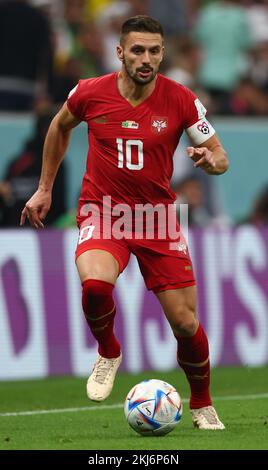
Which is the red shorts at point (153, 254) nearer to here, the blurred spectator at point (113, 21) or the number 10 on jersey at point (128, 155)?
the number 10 on jersey at point (128, 155)

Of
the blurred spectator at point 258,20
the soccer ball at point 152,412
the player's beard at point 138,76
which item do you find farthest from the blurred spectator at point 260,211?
the soccer ball at point 152,412

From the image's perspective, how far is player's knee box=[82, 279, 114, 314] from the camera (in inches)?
353

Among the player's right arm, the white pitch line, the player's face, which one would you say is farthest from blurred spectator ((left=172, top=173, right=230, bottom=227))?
the player's face

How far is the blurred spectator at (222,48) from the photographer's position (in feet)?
60.5

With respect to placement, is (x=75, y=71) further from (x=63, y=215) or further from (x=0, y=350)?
(x=0, y=350)

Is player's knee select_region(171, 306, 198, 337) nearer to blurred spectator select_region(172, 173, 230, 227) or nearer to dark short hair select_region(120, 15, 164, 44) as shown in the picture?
dark short hair select_region(120, 15, 164, 44)

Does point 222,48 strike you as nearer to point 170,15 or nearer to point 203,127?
point 170,15

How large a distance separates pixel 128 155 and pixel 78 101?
54 cm

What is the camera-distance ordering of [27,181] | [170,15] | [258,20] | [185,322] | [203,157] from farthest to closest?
[258,20] → [170,15] → [27,181] → [185,322] → [203,157]

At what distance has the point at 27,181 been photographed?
50.1 feet

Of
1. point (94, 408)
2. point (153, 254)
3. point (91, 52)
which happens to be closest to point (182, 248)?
point (153, 254)

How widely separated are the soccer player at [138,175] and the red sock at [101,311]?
0.03 ft

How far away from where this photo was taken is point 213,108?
59.5ft
